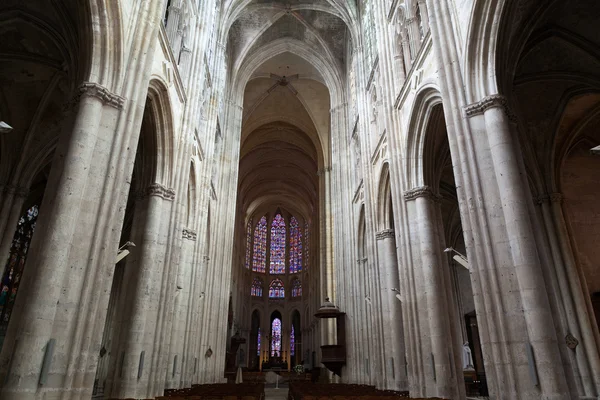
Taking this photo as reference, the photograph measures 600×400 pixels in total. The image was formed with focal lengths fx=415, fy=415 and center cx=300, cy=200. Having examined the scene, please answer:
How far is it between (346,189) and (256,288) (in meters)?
28.9

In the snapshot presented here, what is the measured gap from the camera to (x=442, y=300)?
1124 cm

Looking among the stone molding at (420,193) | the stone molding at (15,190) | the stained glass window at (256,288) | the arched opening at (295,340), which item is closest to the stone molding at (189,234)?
the stone molding at (15,190)

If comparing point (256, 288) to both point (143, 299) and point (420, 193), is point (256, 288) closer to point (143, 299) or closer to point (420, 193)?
point (420, 193)

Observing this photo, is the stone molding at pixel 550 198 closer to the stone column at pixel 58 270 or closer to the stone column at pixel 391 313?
the stone column at pixel 391 313

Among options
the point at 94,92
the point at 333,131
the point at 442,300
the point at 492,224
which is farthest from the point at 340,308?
the point at 94,92

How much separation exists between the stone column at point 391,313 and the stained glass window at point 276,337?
35.3 m

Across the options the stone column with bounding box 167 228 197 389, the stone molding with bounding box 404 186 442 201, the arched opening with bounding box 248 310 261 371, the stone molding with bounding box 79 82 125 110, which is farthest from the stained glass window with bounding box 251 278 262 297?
the stone molding with bounding box 79 82 125 110

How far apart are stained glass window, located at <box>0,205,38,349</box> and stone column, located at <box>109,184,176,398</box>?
984cm

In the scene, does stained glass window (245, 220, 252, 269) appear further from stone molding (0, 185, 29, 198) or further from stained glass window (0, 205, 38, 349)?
stone molding (0, 185, 29, 198)

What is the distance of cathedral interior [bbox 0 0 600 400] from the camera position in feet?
22.7

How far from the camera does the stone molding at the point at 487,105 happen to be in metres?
8.14

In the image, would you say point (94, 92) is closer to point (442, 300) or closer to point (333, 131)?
point (442, 300)

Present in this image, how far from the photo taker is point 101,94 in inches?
309

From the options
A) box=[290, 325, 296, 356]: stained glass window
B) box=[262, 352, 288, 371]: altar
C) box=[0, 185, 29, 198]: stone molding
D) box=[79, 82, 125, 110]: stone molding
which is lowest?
box=[262, 352, 288, 371]: altar
